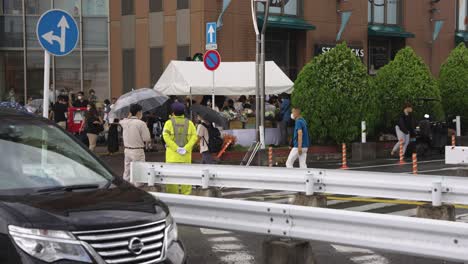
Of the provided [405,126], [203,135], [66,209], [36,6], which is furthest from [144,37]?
[66,209]

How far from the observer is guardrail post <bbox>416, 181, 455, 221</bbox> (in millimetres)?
8180

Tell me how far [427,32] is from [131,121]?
28.3 meters

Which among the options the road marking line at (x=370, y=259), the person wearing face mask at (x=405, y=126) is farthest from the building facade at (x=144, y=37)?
the road marking line at (x=370, y=259)

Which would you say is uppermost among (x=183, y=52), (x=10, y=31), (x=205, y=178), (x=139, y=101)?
(x=10, y=31)

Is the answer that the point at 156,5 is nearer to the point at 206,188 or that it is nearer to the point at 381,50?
the point at 381,50

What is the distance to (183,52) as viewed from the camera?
29.1 m

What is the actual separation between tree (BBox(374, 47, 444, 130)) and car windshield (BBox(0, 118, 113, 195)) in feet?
62.8

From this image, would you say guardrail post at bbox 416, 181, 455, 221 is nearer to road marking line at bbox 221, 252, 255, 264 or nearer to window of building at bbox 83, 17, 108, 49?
road marking line at bbox 221, 252, 255, 264

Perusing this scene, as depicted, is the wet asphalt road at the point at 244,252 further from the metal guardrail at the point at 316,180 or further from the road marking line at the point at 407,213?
the road marking line at the point at 407,213

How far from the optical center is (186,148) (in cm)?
1121

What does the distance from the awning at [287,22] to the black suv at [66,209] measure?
23630 millimetres

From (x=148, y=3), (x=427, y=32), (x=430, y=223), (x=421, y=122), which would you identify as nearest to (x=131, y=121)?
(x=430, y=223)

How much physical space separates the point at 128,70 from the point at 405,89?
1356cm

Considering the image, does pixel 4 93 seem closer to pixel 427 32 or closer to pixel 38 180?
pixel 427 32
